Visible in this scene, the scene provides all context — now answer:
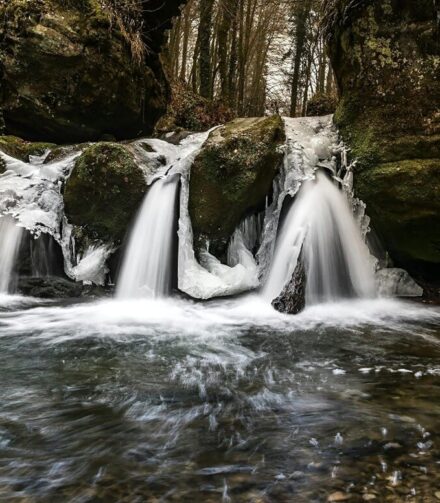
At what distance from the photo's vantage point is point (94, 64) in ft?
29.4

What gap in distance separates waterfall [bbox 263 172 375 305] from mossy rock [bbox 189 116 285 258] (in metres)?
0.67

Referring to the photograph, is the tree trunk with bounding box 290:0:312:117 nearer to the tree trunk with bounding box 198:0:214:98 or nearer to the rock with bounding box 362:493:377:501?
the tree trunk with bounding box 198:0:214:98

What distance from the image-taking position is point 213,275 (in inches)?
265

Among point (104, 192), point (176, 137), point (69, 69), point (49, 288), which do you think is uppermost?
point (69, 69)

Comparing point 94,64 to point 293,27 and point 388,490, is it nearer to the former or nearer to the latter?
point 388,490

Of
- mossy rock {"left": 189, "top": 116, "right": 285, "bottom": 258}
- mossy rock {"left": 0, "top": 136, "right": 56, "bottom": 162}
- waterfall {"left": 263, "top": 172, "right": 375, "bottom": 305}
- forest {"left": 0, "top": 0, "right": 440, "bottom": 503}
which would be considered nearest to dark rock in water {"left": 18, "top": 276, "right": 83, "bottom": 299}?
forest {"left": 0, "top": 0, "right": 440, "bottom": 503}

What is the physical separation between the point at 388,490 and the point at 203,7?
1540 cm

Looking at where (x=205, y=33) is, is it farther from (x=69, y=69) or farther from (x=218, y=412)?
(x=218, y=412)

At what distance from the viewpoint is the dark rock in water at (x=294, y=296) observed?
19.1 feet

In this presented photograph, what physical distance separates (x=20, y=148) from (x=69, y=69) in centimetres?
187

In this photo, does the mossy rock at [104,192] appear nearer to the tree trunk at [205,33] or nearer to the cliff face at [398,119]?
the cliff face at [398,119]

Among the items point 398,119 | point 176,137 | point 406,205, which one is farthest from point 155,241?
point 398,119

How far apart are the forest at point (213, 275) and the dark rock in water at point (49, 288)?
32 mm

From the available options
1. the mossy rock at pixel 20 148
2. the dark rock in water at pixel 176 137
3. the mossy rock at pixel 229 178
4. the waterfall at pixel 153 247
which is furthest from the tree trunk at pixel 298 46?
the waterfall at pixel 153 247
